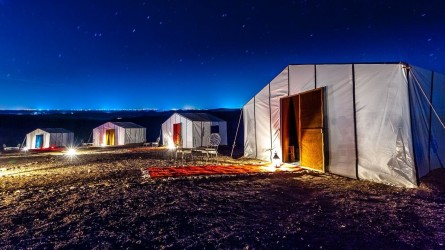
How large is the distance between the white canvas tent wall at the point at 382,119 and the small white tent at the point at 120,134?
22.7 metres

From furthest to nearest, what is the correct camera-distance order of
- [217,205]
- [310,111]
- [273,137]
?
[273,137], [310,111], [217,205]

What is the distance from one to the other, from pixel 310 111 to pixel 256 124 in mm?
3006

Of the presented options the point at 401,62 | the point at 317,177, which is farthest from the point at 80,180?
the point at 401,62

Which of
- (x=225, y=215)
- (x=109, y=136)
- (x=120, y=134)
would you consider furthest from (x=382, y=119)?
(x=109, y=136)

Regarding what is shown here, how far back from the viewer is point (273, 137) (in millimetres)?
9625

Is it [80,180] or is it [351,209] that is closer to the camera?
[351,209]

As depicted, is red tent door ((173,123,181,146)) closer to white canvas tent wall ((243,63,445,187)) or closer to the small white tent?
the small white tent

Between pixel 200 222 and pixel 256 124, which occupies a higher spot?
pixel 256 124

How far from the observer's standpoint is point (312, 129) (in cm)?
776

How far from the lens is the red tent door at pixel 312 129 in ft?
24.2

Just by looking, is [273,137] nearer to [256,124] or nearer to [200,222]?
[256,124]

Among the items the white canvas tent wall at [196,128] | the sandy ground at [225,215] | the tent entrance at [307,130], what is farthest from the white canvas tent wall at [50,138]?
the tent entrance at [307,130]

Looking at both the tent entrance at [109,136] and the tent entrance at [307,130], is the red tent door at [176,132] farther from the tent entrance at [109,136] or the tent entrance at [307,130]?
the tent entrance at [307,130]

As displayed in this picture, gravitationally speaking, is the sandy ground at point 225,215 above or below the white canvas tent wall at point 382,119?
below
